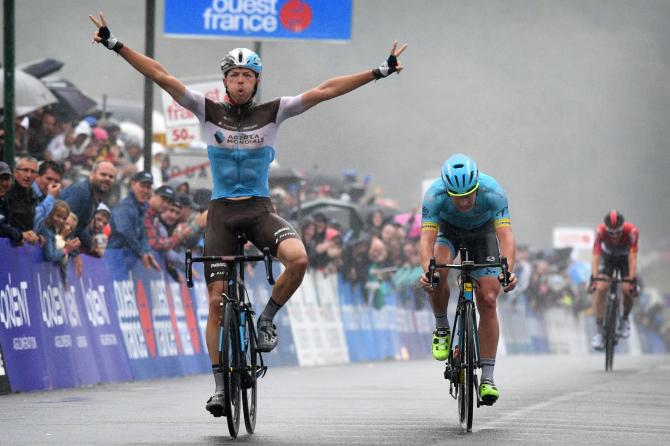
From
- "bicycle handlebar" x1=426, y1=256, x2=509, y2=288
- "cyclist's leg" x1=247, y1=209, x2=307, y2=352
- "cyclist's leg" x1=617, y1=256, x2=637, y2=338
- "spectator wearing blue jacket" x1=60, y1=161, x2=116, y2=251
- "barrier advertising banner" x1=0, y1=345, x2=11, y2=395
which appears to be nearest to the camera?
"cyclist's leg" x1=247, y1=209, x2=307, y2=352

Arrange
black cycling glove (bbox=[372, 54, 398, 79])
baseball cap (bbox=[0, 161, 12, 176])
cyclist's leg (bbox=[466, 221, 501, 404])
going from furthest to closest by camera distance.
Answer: baseball cap (bbox=[0, 161, 12, 176]) → cyclist's leg (bbox=[466, 221, 501, 404]) → black cycling glove (bbox=[372, 54, 398, 79])

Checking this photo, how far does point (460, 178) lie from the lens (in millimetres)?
10680

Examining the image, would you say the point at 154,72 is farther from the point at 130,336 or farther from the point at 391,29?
the point at 391,29

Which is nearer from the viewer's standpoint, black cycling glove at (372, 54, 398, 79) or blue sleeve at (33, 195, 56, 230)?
black cycling glove at (372, 54, 398, 79)

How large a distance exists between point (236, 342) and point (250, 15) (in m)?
15.6

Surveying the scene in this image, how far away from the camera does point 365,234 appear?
2612cm

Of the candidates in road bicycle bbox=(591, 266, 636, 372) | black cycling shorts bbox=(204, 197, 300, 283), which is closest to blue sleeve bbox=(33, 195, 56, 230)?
black cycling shorts bbox=(204, 197, 300, 283)

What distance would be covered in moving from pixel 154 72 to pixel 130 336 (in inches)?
288

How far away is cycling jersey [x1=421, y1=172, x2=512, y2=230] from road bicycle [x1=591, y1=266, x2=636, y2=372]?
9519 mm

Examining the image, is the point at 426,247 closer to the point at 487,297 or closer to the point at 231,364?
the point at 487,297

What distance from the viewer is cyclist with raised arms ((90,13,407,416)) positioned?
32.5 ft

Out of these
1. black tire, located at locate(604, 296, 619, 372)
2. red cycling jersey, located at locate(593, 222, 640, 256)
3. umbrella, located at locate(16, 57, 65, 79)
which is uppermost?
umbrella, located at locate(16, 57, 65, 79)

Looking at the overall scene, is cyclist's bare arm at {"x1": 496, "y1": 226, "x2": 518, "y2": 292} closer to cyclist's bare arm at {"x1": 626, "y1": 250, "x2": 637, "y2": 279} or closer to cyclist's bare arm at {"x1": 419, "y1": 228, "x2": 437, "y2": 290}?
cyclist's bare arm at {"x1": 419, "y1": 228, "x2": 437, "y2": 290}

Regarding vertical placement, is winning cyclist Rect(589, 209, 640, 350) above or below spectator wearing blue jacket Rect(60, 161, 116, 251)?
below
